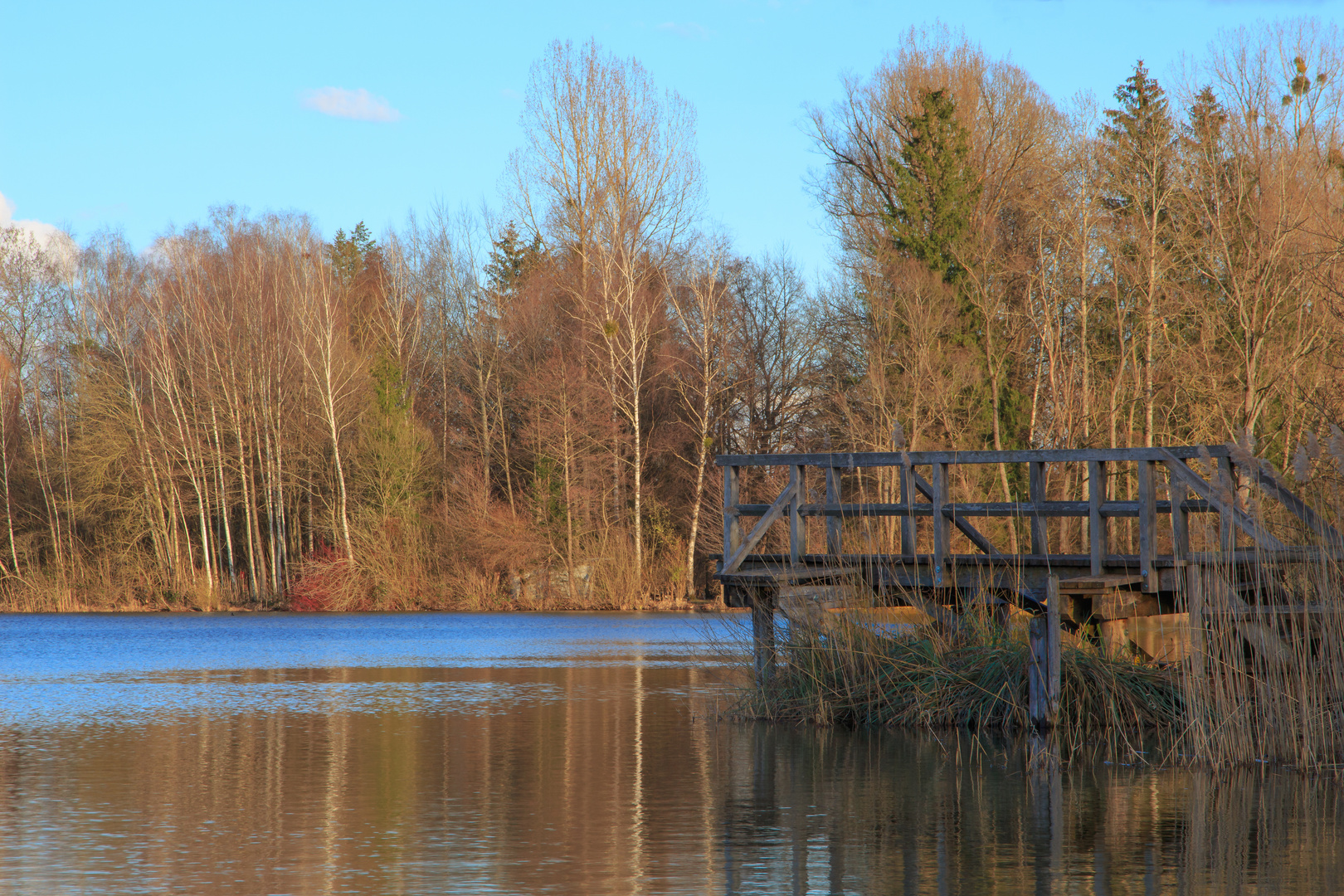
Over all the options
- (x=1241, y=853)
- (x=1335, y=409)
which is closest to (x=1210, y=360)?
(x=1335, y=409)

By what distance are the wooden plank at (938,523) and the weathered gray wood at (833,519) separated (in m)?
0.96

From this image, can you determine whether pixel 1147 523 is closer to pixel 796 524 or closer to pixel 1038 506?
pixel 1038 506

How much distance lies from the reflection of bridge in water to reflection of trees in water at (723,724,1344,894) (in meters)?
1.79

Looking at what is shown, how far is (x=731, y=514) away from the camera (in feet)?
52.7

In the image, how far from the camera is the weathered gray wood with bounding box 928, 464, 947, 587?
47.5ft

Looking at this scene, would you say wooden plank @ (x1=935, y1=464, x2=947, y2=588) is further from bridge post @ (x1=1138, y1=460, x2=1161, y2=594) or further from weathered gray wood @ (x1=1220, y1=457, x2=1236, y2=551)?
weathered gray wood @ (x1=1220, y1=457, x2=1236, y2=551)

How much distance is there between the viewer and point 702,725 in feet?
50.9

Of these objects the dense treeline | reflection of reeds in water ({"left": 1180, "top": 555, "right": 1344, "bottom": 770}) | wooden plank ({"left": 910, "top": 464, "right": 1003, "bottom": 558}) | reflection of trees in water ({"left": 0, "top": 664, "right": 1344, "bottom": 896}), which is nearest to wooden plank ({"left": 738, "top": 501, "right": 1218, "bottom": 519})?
wooden plank ({"left": 910, "top": 464, "right": 1003, "bottom": 558})

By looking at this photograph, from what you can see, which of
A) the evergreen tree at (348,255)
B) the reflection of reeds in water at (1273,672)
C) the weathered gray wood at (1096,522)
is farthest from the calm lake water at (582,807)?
the evergreen tree at (348,255)

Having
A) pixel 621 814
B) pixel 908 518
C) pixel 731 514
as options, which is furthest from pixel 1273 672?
pixel 731 514

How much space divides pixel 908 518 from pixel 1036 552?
132 cm

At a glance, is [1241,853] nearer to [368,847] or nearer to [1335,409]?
[368,847]

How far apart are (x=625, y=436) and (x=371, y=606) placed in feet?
32.6

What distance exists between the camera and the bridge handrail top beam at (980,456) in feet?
43.2
